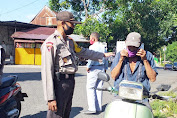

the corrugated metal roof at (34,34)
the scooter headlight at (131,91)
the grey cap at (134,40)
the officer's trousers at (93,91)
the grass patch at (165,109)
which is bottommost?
the grass patch at (165,109)

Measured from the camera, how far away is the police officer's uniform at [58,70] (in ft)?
9.66

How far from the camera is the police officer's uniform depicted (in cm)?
294

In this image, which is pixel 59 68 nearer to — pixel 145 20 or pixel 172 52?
pixel 145 20

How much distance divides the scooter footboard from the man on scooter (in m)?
0.54

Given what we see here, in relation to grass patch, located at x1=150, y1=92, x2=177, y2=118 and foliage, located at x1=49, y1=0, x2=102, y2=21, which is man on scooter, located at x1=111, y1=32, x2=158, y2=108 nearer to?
grass patch, located at x1=150, y1=92, x2=177, y2=118

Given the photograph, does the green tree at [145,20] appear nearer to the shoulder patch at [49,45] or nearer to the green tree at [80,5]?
the green tree at [80,5]

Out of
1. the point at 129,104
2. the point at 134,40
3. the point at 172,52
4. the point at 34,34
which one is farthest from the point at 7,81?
the point at 172,52

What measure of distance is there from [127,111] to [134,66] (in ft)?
3.11

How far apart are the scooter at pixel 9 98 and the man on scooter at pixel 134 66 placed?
215 cm

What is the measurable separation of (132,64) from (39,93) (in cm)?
544

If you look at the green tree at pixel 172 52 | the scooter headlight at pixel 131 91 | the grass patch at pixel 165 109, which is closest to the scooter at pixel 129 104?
the scooter headlight at pixel 131 91

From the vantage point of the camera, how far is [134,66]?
343 centimetres

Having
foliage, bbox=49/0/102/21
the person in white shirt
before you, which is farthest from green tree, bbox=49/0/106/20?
the person in white shirt

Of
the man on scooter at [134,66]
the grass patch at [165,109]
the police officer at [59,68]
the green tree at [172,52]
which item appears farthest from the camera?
the green tree at [172,52]
